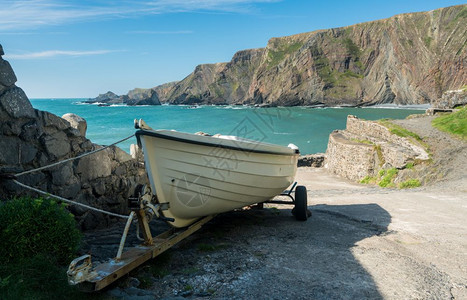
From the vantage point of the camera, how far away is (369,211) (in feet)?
30.0

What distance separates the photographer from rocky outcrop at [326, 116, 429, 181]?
17.1 m

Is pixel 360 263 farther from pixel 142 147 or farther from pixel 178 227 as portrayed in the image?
pixel 142 147

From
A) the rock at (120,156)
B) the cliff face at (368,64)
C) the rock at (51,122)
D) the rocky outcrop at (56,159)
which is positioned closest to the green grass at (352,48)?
the cliff face at (368,64)

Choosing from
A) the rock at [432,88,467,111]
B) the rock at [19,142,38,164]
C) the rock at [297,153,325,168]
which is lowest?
the rock at [297,153,325,168]

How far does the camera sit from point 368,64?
15412 cm

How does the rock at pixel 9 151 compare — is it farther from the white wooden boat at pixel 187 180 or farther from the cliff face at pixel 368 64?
the cliff face at pixel 368 64

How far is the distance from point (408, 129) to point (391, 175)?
231 inches

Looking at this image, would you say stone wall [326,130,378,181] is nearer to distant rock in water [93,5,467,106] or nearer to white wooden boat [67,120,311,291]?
white wooden boat [67,120,311,291]

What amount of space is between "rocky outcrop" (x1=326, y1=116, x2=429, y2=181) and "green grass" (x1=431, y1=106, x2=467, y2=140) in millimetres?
2590

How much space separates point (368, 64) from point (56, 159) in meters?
164

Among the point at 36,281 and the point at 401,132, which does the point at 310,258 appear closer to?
the point at 36,281

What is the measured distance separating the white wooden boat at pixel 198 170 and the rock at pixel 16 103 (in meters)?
1.82

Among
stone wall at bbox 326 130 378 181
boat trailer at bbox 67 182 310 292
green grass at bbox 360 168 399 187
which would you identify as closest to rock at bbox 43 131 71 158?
boat trailer at bbox 67 182 310 292

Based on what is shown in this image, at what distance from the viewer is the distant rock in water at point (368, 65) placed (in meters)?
130
